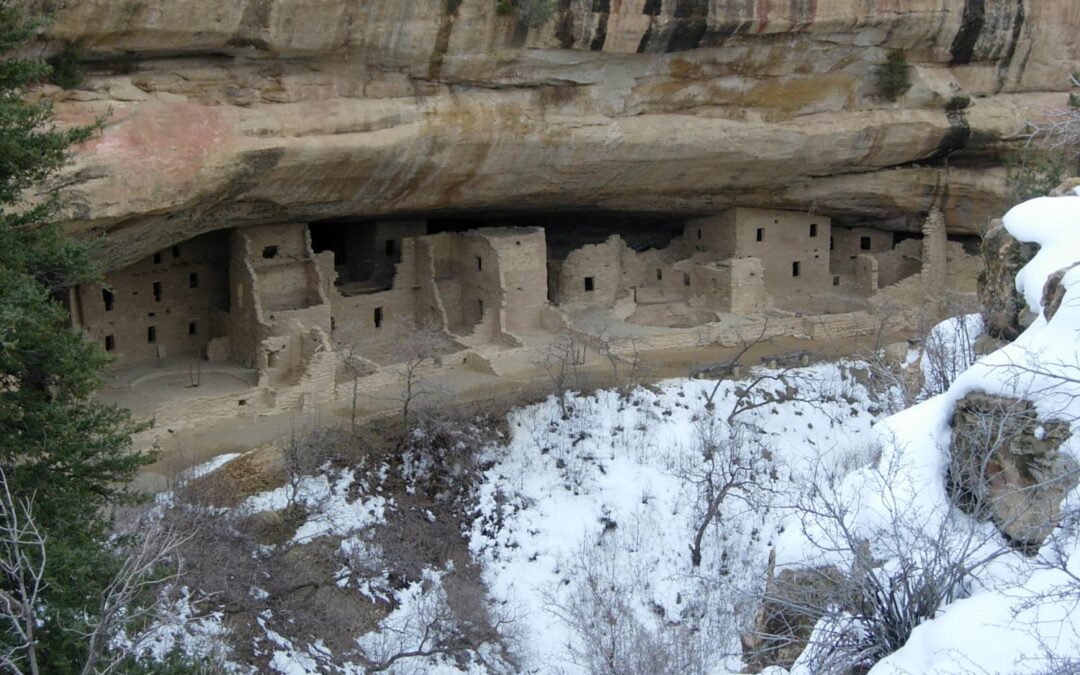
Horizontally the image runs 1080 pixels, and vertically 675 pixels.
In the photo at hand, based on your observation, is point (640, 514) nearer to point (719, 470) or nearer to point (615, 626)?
point (719, 470)

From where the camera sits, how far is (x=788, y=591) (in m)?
8.12

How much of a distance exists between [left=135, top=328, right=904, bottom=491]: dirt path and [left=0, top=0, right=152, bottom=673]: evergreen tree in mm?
4373

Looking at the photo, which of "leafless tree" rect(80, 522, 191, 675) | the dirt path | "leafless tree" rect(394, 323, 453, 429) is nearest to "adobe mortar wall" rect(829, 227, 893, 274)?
the dirt path

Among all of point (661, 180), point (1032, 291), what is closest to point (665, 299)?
point (661, 180)

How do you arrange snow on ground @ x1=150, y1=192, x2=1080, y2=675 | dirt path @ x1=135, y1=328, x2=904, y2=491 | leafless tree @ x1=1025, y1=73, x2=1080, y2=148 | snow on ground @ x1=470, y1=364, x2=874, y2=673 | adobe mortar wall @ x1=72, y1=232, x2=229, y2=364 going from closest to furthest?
snow on ground @ x1=150, y1=192, x2=1080, y2=675 → leafless tree @ x1=1025, y1=73, x2=1080, y2=148 → snow on ground @ x1=470, y1=364, x2=874, y2=673 → dirt path @ x1=135, y1=328, x2=904, y2=491 → adobe mortar wall @ x1=72, y1=232, x2=229, y2=364

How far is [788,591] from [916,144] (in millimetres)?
16117

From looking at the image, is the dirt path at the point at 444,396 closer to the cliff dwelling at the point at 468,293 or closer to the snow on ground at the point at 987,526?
the cliff dwelling at the point at 468,293

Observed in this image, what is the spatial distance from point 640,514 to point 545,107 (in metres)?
5.87

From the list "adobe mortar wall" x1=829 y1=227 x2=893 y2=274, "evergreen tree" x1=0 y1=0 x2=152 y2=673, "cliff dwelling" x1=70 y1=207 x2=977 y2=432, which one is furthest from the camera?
"adobe mortar wall" x1=829 y1=227 x2=893 y2=274

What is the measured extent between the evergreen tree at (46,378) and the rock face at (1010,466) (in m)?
6.35

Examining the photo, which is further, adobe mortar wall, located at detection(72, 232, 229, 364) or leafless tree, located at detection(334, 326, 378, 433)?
adobe mortar wall, located at detection(72, 232, 229, 364)

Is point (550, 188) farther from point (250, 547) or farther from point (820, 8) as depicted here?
point (250, 547)

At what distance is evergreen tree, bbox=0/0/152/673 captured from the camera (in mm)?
11016

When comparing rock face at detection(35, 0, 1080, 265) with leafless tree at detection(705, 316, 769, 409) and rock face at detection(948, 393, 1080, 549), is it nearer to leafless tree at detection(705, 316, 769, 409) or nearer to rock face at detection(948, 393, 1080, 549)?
leafless tree at detection(705, 316, 769, 409)
